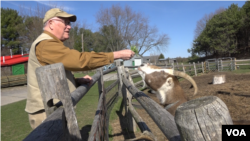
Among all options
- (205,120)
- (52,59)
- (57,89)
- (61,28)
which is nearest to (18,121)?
(61,28)

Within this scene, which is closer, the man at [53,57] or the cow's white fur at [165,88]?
the man at [53,57]

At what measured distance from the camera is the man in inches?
58.1

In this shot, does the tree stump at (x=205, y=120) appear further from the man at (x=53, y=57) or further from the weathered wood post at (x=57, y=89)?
the man at (x=53, y=57)

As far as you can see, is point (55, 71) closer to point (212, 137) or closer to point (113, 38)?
point (212, 137)

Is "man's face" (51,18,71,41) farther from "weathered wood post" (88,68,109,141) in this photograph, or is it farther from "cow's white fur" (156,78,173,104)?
"cow's white fur" (156,78,173,104)

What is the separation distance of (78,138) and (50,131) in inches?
17.5

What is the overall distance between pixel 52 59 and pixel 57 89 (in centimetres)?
49

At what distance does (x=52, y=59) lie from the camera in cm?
147

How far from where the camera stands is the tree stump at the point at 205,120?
77 cm

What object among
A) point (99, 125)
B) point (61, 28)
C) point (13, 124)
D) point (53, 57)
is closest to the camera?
point (53, 57)

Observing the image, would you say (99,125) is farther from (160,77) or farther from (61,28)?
(160,77)

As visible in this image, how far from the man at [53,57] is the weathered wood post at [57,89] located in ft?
1.41

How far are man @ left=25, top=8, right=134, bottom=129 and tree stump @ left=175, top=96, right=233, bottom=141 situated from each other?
97 cm

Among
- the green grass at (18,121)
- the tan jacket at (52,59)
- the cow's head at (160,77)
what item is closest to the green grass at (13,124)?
the green grass at (18,121)
